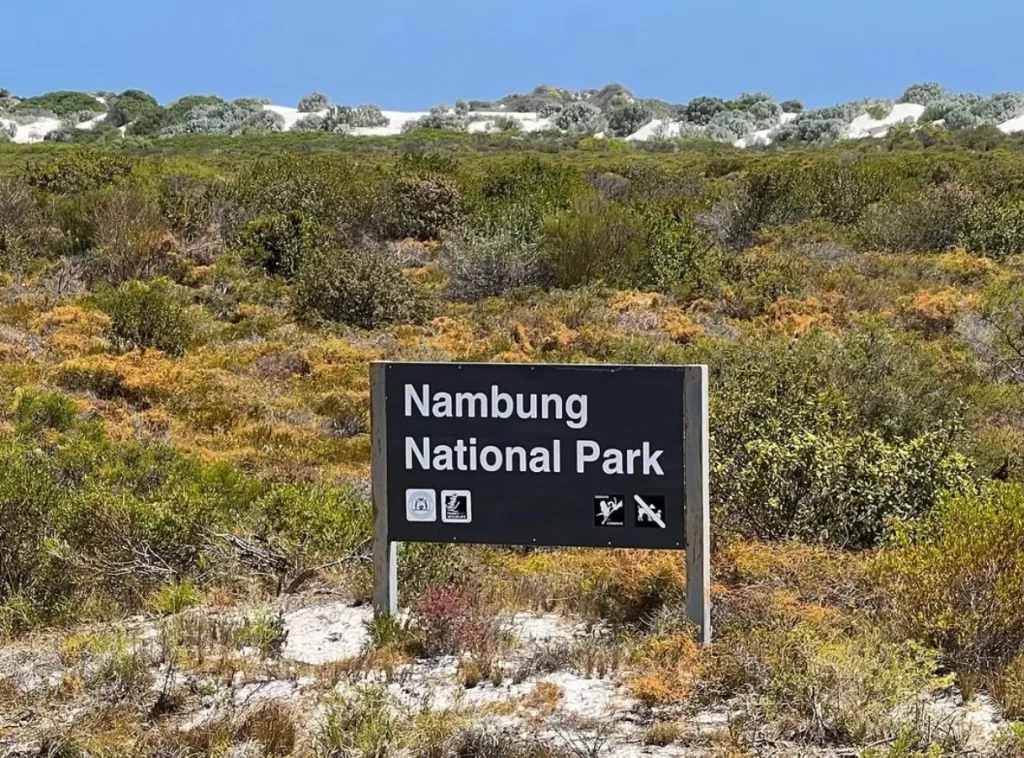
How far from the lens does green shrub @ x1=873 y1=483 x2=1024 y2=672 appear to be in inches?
146

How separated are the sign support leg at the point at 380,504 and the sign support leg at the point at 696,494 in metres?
1.17

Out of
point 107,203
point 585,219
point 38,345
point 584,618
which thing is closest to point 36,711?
point 584,618

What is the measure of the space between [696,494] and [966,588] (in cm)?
101

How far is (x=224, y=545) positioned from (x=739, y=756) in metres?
3.06

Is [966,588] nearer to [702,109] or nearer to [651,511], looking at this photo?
[651,511]

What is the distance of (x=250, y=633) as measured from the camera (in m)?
4.14

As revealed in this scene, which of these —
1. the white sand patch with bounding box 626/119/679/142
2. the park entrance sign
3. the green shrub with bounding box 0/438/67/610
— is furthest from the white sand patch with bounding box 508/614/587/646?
the white sand patch with bounding box 626/119/679/142

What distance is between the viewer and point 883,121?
58.7 meters

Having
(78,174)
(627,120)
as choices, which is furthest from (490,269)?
(627,120)

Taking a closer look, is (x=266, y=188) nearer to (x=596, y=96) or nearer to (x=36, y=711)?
(x=36, y=711)

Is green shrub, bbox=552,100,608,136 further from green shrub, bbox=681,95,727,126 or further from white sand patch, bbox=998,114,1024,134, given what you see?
white sand patch, bbox=998,114,1024,134

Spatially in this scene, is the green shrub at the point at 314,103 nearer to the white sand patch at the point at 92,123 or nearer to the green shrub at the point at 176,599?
the white sand patch at the point at 92,123

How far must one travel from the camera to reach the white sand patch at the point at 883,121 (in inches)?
2178

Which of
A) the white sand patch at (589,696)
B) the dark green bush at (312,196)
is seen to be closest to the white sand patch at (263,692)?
the white sand patch at (589,696)
